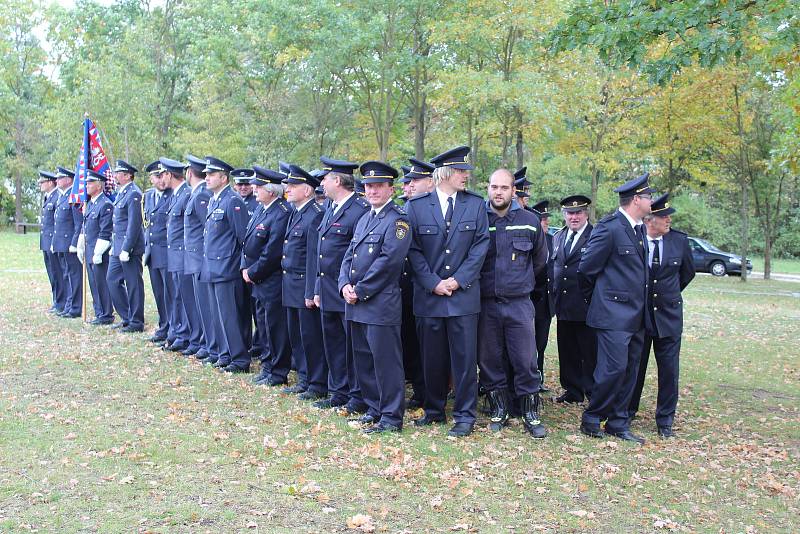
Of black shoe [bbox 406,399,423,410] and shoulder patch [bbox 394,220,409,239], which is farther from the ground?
shoulder patch [bbox 394,220,409,239]

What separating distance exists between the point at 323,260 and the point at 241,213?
2.13 metres

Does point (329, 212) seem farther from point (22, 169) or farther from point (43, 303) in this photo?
point (22, 169)

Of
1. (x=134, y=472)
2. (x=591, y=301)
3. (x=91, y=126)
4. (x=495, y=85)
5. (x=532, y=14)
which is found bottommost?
(x=134, y=472)

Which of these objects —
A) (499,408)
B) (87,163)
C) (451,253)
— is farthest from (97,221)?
(499,408)

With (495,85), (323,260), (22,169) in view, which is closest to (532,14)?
(495,85)

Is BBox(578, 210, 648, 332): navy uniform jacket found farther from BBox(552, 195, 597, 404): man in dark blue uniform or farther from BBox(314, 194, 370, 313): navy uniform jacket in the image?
BBox(314, 194, 370, 313): navy uniform jacket

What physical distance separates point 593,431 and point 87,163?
31.0 ft

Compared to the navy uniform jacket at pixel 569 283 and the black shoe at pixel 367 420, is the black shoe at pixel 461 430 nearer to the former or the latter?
the black shoe at pixel 367 420

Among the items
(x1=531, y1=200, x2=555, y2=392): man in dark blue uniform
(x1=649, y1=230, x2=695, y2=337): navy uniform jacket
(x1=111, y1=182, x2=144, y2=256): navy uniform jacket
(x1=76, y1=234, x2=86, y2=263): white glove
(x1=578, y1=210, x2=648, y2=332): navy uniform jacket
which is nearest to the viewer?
(x1=578, y1=210, x2=648, y2=332): navy uniform jacket

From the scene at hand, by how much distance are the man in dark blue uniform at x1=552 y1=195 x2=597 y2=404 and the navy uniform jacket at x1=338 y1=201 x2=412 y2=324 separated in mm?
2192

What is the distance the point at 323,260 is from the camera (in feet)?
26.2

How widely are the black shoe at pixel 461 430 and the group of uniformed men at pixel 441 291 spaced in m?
0.02

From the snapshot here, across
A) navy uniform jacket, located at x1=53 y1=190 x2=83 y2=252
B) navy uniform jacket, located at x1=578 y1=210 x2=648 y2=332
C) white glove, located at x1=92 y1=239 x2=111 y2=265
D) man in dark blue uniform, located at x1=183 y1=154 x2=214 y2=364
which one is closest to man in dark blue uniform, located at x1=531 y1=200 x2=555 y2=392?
navy uniform jacket, located at x1=578 y1=210 x2=648 y2=332

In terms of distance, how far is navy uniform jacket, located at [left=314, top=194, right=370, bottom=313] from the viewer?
7.91m
